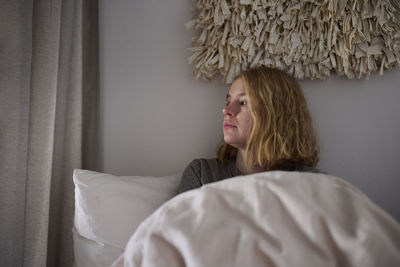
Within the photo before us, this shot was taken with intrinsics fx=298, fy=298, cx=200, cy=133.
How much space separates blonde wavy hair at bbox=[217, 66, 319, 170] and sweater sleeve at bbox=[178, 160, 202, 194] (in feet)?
0.66

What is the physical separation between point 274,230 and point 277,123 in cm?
87

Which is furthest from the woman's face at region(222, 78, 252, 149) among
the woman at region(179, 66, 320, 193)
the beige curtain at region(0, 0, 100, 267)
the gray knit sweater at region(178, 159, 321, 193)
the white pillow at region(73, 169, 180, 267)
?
the beige curtain at region(0, 0, 100, 267)

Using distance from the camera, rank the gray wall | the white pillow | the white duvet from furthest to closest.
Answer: the gray wall → the white pillow → the white duvet

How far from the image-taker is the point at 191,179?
1.12m

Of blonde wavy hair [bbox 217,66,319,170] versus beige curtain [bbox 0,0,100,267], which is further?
blonde wavy hair [bbox 217,66,319,170]

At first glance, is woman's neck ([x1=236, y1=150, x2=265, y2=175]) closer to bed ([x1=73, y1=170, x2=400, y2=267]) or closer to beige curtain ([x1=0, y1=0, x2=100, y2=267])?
beige curtain ([x1=0, y1=0, x2=100, y2=267])

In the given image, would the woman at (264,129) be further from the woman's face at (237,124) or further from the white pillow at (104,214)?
the white pillow at (104,214)

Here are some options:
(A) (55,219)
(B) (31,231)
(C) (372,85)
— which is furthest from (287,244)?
(C) (372,85)

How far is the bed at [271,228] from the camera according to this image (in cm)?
30

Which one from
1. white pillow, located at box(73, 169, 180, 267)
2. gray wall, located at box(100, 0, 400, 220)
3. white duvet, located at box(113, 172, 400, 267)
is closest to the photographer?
white duvet, located at box(113, 172, 400, 267)

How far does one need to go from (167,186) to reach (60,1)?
0.78 meters

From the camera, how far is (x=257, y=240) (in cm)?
31

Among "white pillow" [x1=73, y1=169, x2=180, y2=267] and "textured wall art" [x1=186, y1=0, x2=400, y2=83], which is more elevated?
"textured wall art" [x1=186, y1=0, x2=400, y2=83]

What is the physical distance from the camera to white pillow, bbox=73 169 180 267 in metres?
0.89
